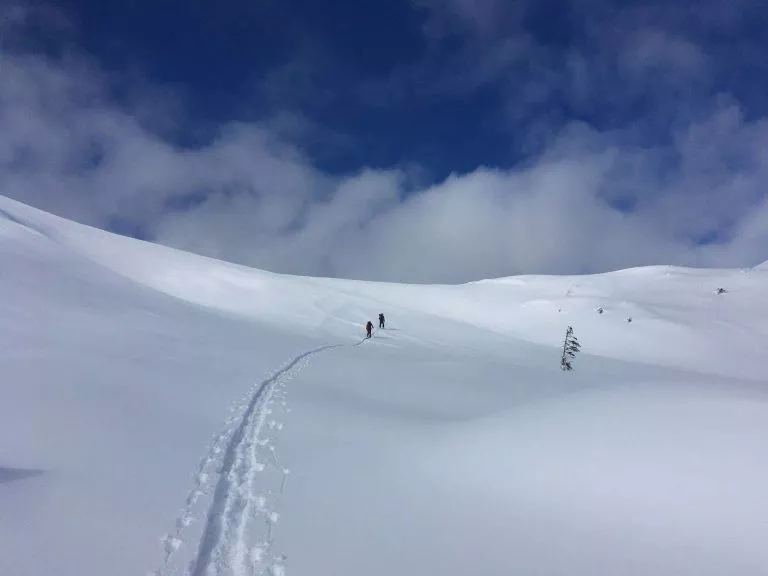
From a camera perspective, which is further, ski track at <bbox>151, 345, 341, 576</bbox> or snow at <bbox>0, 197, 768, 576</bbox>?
snow at <bbox>0, 197, 768, 576</bbox>

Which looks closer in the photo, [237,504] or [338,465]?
[237,504]

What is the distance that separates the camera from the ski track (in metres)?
5.14

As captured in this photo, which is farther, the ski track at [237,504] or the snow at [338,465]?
the snow at [338,465]

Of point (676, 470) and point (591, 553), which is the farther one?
point (676, 470)

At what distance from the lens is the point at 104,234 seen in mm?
51344

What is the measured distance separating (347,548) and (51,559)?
3.13 metres

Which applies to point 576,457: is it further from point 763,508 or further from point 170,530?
point 170,530

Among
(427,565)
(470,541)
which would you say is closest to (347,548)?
(427,565)

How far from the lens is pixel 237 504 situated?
644 centimetres

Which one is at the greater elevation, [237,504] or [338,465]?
[338,465]

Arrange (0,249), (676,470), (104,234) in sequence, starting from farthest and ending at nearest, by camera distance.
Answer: (104,234) < (0,249) < (676,470)

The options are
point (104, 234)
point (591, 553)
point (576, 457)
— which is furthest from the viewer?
point (104, 234)

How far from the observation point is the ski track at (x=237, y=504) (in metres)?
5.14

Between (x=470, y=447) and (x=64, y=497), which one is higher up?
(x=470, y=447)
